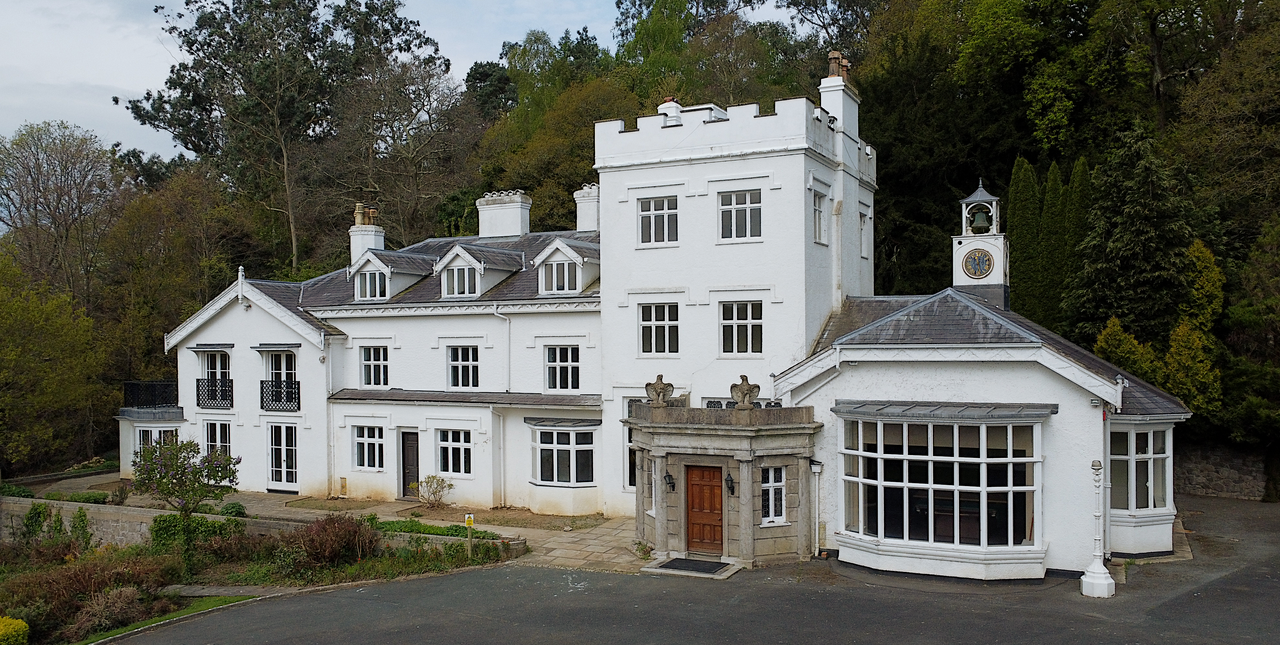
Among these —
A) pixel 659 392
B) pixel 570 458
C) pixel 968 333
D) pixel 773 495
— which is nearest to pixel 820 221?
pixel 968 333

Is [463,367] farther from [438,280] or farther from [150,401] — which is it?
[150,401]

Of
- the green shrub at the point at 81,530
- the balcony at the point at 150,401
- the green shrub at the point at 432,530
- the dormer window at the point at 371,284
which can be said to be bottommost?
the green shrub at the point at 81,530

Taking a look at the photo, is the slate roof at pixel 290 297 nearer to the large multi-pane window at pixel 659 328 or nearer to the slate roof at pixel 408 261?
the slate roof at pixel 408 261

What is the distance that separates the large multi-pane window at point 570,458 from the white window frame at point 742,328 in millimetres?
4512

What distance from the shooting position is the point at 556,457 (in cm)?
2423

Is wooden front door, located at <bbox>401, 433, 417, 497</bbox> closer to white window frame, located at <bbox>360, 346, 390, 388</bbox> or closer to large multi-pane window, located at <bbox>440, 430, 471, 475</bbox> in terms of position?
large multi-pane window, located at <bbox>440, 430, 471, 475</bbox>

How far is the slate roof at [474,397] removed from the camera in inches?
958

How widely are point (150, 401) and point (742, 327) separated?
20927 millimetres

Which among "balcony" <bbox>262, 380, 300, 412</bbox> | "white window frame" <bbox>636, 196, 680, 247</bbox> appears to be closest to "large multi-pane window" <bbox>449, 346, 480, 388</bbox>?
"balcony" <bbox>262, 380, 300, 412</bbox>

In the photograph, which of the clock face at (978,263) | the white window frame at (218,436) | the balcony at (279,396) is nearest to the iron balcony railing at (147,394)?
the white window frame at (218,436)

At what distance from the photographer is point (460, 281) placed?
26.8 metres

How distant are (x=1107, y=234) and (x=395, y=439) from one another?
67.7 feet

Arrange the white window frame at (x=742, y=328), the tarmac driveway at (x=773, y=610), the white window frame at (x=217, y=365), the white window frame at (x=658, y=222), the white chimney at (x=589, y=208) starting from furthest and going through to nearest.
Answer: the white chimney at (x=589, y=208) < the white window frame at (x=217, y=365) < the white window frame at (x=658, y=222) < the white window frame at (x=742, y=328) < the tarmac driveway at (x=773, y=610)

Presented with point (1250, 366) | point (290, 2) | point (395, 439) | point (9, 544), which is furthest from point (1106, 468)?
point (290, 2)
